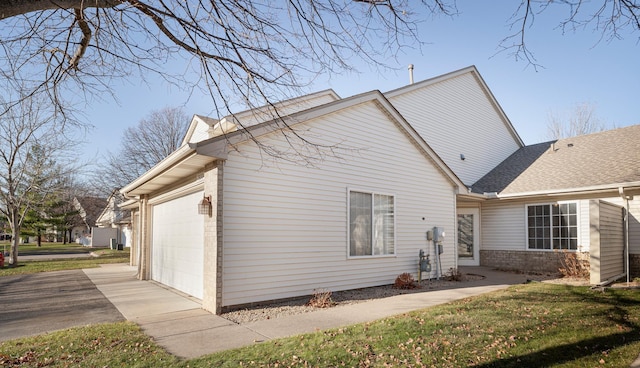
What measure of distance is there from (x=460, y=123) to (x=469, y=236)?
5230mm

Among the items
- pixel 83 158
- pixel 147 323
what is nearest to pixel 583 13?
pixel 147 323

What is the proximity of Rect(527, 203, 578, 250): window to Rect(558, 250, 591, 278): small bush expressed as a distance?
13.5 inches

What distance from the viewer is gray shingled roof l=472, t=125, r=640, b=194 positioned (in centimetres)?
1256

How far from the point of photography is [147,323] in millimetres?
6566

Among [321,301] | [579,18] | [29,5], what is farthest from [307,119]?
[29,5]

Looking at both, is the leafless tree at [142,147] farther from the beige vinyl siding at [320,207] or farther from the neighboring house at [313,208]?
the beige vinyl siding at [320,207]

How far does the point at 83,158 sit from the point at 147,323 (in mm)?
17798

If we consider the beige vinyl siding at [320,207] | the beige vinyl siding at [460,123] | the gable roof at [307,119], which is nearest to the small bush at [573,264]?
the gable roof at [307,119]

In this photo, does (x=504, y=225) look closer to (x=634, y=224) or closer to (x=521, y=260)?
(x=521, y=260)

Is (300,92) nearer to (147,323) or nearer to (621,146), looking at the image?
(147,323)

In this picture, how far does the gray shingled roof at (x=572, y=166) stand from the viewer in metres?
12.6

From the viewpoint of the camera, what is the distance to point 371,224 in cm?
1013

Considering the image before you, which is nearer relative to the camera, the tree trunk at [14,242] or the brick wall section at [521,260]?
the brick wall section at [521,260]

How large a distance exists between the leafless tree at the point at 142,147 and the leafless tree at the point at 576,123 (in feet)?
94.2
